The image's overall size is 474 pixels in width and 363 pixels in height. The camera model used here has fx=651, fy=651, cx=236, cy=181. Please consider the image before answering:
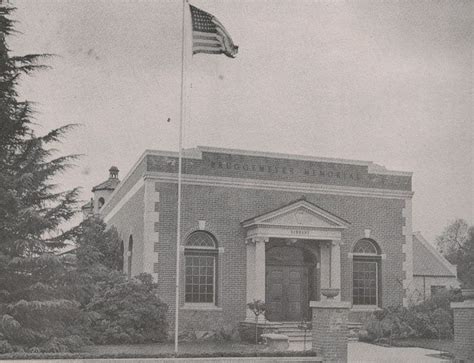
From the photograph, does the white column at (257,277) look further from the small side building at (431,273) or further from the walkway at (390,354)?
the small side building at (431,273)

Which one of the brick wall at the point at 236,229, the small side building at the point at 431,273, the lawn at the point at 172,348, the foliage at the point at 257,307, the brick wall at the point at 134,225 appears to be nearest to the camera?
the lawn at the point at 172,348

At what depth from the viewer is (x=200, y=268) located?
22969mm

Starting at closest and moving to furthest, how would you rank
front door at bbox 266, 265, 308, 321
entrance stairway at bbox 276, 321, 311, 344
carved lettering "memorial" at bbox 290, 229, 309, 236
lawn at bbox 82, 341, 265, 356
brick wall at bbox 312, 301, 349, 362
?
1. brick wall at bbox 312, 301, 349, 362
2. lawn at bbox 82, 341, 265, 356
3. entrance stairway at bbox 276, 321, 311, 344
4. carved lettering "memorial" at bbox 290, 229, 309, 236
5. front door at bbox 266, 265, 308, 321

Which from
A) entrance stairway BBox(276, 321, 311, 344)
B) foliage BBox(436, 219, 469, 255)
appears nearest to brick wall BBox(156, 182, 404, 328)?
entrance stairway BBox(276, 321, 311, 344)

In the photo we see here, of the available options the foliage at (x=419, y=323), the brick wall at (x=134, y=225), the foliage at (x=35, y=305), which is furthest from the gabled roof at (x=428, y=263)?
the foliage at (x=35, y=305)

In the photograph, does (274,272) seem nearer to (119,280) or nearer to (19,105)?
(119,280)

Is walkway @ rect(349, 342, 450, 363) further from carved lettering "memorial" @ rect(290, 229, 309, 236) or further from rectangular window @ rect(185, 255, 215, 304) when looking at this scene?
rectangular window @ rect(185, 255, 215, 304)

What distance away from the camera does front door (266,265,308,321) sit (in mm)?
23922

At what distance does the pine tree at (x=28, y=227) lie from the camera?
605 inches

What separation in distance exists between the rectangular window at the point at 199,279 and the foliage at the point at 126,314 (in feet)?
7.84

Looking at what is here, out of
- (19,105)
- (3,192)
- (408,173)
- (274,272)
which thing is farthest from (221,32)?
(408,173)

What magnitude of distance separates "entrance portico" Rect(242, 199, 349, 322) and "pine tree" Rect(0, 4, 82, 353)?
25.6 ft

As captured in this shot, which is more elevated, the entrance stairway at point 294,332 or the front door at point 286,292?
the front door at point 286,292

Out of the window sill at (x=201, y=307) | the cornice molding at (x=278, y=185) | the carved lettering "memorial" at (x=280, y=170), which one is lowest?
the window sill at (x=201, y=307)
